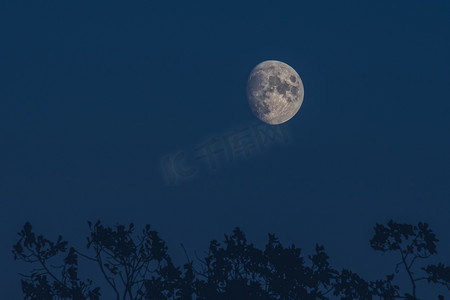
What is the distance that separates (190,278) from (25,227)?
7.70 m

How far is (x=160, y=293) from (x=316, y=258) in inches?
286

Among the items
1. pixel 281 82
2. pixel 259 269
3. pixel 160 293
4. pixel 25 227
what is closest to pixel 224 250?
pixel 259 269

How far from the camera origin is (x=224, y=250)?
25.4m

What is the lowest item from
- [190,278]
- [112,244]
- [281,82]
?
[190,278]

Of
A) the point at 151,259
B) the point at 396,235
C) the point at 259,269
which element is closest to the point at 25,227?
the point at 151,259

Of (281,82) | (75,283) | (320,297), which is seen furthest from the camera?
(281,82)

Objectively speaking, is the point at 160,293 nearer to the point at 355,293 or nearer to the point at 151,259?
the point at 151,259

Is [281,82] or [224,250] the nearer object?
[224,250]

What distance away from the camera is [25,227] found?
24828mm

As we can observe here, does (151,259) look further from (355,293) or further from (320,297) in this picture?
(355,293)

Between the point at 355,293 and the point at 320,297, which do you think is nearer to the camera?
the point at 320,297

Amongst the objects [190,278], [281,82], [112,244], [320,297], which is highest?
[281,82]

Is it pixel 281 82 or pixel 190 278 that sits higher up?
pixel 281 82

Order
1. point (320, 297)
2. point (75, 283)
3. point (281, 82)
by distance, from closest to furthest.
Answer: point (320, 297) < point (75, 283) < point (281, 82)
